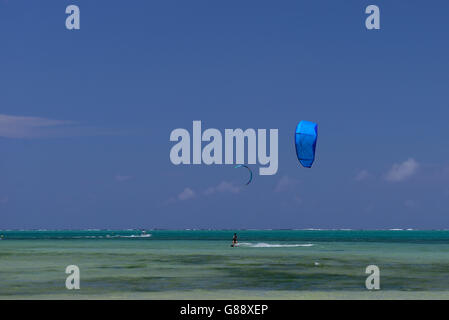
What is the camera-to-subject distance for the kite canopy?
4056 centimetres

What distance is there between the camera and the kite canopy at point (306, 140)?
1597 inches

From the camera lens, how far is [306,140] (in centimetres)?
4134

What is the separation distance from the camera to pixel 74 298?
2311cm

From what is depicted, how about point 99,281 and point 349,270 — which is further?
point 349,270

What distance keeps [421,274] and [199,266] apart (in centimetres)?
1263

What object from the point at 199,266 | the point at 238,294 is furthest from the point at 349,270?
the point at 238,294
